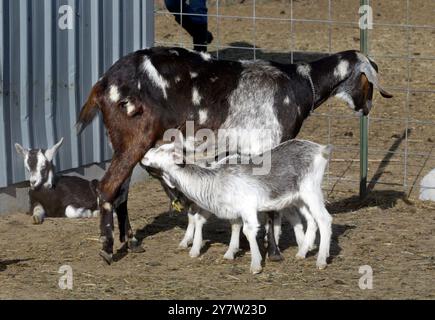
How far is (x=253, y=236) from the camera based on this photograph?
320 inches

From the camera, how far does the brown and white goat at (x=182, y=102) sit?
338 inches

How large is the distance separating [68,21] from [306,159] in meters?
3.41

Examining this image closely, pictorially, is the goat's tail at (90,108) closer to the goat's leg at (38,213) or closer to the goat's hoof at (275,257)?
the goat's leg at (38,213)

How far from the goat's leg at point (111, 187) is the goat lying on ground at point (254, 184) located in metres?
0.32

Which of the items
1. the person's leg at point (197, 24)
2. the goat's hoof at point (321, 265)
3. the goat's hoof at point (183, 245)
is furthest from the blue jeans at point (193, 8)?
the goat's hoof at point (321, 265)

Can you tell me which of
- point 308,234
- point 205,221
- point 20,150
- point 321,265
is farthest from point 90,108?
point 321,265

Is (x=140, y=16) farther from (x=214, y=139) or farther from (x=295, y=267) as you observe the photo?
(x=295, y=267)

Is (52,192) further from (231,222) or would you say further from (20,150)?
(231,222)

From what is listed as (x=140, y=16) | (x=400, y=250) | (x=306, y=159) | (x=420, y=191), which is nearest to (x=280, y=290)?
(x=306, y=159)

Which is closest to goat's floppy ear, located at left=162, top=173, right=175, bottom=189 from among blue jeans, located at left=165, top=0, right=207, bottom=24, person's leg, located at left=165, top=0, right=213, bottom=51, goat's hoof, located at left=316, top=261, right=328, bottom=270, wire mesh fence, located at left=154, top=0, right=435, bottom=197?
goat's hoof, located at left=316, top=261, right=328, bottom=270

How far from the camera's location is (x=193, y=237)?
360 inches

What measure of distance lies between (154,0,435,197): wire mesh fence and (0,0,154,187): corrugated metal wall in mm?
687

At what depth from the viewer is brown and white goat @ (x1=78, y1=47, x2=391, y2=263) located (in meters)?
8.58

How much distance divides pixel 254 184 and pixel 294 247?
1163mm
